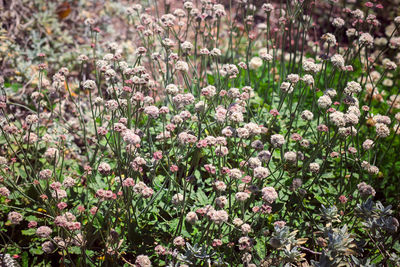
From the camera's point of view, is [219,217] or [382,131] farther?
[382,131]

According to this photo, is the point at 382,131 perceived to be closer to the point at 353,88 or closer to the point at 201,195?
the point at 353,88

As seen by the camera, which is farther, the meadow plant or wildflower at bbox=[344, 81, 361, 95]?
wildflower at bbox=[344, 81, 361, 95]

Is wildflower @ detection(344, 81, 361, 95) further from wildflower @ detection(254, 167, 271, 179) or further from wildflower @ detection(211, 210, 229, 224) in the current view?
wildflower @ detection(211, 210, 229, 224)

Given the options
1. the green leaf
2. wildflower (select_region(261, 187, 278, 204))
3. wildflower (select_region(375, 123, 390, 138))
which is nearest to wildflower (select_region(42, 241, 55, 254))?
the green leaf

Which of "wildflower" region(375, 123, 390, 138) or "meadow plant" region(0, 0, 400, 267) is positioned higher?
"wildflower" region(375, 123, 390, 138)

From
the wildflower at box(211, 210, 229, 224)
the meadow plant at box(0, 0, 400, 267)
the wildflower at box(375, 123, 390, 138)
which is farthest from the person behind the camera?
the wildflower at box(375, 123, 390, 138)

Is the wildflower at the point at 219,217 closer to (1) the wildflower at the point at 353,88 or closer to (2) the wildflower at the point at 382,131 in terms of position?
(2) the wildflower at the point at 382,131

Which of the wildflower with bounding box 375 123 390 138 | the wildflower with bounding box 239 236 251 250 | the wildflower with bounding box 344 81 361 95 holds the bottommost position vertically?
the wildflower with bounding box 239 236 251 250

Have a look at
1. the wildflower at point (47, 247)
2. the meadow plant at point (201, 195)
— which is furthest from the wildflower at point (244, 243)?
the wildflower at point (47, 247)

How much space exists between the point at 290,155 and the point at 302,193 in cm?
37

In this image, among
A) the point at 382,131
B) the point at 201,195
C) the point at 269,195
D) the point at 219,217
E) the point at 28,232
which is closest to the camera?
the point at 219,217

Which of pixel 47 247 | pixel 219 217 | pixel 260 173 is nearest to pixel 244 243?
pixel 219 217

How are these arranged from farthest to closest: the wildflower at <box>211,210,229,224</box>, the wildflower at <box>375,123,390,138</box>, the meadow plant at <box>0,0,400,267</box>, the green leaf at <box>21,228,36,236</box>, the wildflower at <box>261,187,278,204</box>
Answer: the green leaf at <box>21,228,36,236</box> < the wildflower at <box>375,123,390,138</box> < the meadow plant at <box>0,0,400,267</box> < the wildflower at <box>261,187,278,204</box> < the wildflower at <box>211,210,229,224</box>

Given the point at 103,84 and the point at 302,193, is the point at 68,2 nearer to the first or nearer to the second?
the point at 103,84
